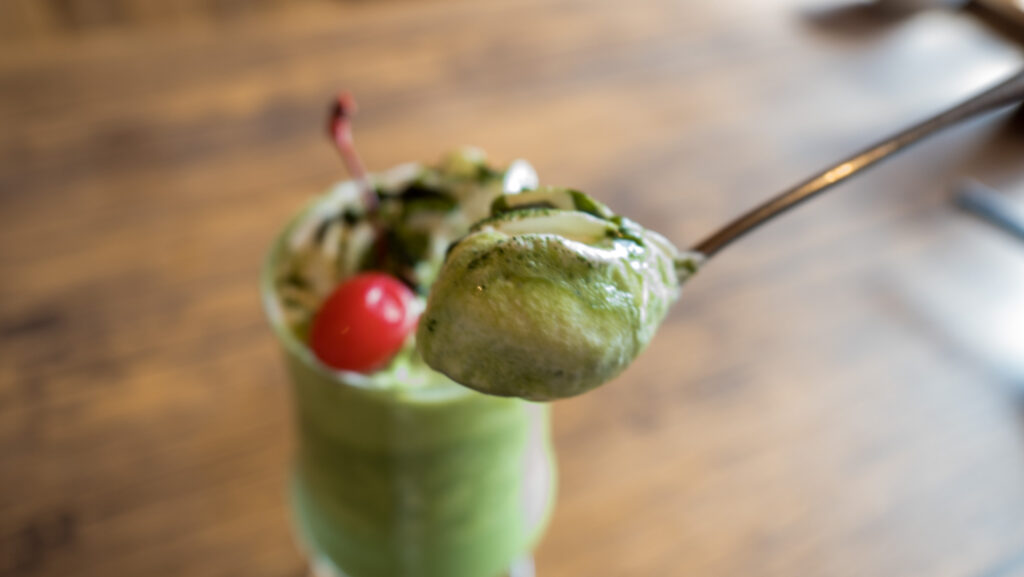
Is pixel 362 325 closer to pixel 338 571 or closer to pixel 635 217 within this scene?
pixel 338 571

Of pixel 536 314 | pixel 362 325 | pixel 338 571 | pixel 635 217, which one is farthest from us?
pixel 635 217

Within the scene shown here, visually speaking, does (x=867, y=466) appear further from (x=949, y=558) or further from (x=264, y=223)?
(x=264, y=223)

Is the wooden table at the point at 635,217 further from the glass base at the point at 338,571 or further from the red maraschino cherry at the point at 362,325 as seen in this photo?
the red maraschino cherry at the point at 362,325

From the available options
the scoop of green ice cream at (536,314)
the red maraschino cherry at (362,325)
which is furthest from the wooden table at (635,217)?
the scoop of green ice cream at (536,314)

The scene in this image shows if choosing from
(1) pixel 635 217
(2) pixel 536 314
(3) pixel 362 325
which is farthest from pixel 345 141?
(1) pixel 635 217

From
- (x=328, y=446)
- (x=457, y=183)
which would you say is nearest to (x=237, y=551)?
(x=328, y=446)

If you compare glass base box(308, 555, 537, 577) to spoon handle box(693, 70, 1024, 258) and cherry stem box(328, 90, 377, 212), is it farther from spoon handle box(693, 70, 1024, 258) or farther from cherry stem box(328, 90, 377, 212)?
spoon handle box(693, 70, 1024, 258)
